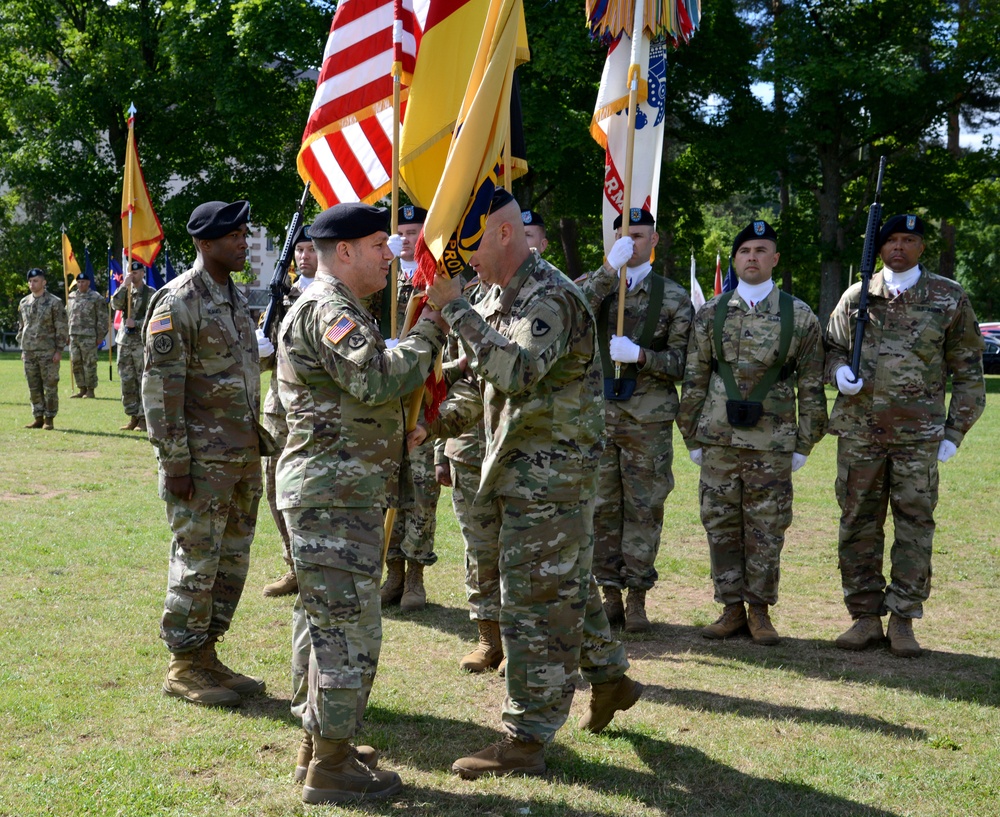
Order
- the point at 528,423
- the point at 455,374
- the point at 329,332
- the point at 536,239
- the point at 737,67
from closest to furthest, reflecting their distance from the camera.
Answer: the point at 329,332 → the point at 528,423 → the point at 455,374 → the point at 536,239 → the point at 737,67

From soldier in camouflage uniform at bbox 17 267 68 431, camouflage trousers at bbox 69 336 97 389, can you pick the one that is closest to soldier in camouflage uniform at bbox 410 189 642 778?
soldier in camouflage uniform at bbox 17 267 68 431

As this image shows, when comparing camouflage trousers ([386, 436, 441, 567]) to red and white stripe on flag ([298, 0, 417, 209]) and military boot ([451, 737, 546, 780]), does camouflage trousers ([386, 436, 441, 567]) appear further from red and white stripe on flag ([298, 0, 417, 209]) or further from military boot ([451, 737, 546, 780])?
military boot ([451, 737, 546, 780])

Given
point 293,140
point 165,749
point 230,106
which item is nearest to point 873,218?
point 165,749

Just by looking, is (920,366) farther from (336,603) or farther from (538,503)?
(336,603)

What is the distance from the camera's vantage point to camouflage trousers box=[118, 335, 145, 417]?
52.7ft

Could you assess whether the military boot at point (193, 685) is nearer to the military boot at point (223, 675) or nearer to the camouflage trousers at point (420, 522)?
the military boot at point (223, 675)

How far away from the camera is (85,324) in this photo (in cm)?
2045

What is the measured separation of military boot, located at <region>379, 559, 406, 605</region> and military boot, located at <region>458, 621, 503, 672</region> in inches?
54.6

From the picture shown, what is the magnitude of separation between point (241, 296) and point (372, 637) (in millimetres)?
2426

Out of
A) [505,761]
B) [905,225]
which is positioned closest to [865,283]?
[905,225]

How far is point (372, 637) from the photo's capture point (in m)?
4.27

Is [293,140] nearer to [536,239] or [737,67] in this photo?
[737,67]

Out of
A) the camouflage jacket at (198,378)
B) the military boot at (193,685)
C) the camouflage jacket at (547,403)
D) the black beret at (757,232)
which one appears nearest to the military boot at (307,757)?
the military boot at (193,685)

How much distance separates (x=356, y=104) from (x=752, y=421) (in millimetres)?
3204
